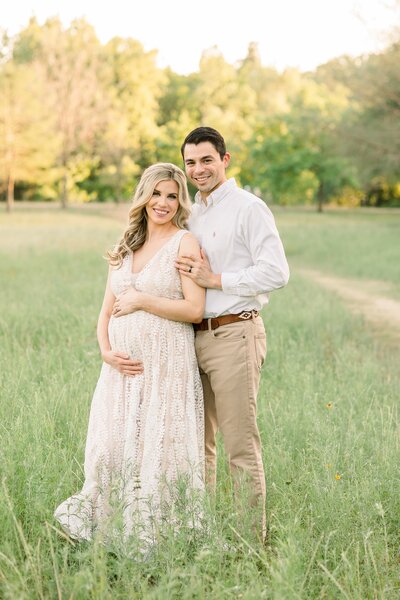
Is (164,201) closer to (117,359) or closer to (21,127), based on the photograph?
(117,359)

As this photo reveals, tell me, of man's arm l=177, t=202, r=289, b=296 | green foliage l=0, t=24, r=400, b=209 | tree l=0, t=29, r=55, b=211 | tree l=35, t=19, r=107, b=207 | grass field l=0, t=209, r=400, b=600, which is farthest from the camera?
tree l=35, t=19, r=107, b=207

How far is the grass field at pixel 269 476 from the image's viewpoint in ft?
10.2

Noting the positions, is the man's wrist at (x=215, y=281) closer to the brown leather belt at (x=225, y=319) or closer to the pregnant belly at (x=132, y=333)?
the brown leather belt at (x=225, y=319)

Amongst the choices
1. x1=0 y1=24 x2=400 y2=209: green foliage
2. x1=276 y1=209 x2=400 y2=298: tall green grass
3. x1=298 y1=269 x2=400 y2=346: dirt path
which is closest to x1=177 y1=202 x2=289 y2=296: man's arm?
x1=298 y1=269 x2=400 y2=346: dirt path

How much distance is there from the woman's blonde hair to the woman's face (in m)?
0.02

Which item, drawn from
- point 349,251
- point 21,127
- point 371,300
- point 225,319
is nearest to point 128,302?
point 225,319

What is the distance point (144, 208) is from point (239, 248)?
1.90 ft

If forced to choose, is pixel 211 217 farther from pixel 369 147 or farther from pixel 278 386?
pixel 369 147

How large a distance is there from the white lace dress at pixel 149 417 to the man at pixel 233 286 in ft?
0.38

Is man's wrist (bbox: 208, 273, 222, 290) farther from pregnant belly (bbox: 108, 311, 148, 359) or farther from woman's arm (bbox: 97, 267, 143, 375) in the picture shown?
woman's arm (bbox: 97, 267, 143, 375)

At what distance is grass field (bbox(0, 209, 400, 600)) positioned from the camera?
3.12 m

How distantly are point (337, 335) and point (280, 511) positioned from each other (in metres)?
5.78

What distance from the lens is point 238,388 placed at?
3.97m

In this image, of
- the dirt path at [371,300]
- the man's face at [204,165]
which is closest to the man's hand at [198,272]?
the man's face at [204,165]
